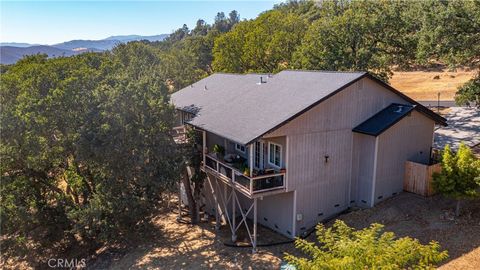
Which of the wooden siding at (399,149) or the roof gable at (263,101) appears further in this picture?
the wooden siding at (399,149)

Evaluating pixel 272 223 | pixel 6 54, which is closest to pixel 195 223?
pixel 272 223

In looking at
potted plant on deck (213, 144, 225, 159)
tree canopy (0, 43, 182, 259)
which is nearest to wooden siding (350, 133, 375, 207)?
potted plant on deck (213, 144, 225, 159)

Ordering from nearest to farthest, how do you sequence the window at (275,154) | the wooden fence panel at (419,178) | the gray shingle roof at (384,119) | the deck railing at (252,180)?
the deck railing at (252,180), the window at (275,154), the gray shingle roof at (384,119), the wooden fence panel at (419,178)

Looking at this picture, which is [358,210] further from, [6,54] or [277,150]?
[6,54]

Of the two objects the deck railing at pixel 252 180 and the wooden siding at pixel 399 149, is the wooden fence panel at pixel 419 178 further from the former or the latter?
the deck railing at pixel 252 180

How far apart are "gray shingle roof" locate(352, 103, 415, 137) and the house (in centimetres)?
5

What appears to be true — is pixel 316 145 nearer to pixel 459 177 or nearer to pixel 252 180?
pixel 252 180

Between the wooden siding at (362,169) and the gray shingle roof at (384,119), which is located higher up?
the gray shingle roof at (384,119)

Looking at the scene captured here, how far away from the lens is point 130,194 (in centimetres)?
1834

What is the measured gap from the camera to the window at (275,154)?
17.5 metres

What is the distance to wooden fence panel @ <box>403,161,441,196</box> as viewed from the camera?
18406 mm

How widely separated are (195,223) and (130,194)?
5479 mm

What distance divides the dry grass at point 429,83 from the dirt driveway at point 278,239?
38.7 meters

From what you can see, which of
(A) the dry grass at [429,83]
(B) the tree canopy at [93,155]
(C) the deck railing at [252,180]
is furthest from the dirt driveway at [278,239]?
(A) the dry grass at [429,83]
